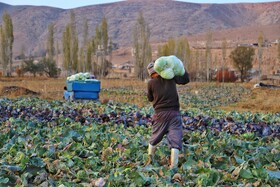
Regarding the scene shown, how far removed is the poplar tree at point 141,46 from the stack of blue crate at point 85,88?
42868 millimetres

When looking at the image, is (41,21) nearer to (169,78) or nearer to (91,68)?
(91,68)

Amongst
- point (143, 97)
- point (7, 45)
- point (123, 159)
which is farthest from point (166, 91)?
point (7, 45)

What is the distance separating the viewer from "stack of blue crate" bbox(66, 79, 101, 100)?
16.5 meters

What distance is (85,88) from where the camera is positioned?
1662 centimetres

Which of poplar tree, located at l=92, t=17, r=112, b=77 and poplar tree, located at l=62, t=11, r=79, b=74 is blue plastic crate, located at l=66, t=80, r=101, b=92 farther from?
poplar tree, located at l=92, t=17, r=112, b=77

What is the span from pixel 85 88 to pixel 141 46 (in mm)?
48475

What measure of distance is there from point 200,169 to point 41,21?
19399cm

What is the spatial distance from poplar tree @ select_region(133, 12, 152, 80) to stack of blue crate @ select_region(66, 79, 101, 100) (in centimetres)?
4287

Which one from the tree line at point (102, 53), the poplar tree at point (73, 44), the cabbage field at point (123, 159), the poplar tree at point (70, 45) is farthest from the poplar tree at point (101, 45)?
the cabbage field at point (123, 159)

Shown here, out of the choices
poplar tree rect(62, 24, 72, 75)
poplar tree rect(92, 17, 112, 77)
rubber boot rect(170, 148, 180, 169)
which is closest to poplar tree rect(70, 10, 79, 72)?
poplar tree rect(62, 24, 72, 75)

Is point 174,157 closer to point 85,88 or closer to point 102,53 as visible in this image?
point 85,88

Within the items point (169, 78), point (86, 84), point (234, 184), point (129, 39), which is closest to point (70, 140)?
point (169, 78)

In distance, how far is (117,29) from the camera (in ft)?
600

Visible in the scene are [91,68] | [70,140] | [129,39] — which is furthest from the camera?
[129,39]
